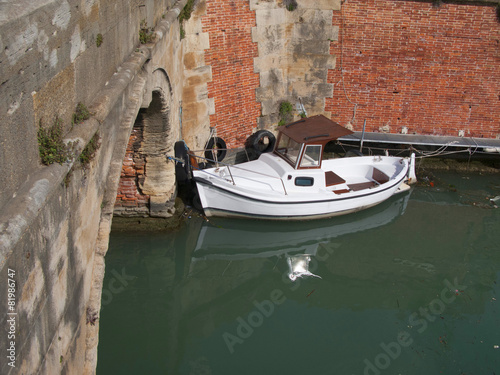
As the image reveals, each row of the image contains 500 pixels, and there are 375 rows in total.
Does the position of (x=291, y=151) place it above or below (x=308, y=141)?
below

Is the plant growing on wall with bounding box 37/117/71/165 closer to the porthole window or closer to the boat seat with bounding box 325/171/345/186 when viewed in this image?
the porthole window

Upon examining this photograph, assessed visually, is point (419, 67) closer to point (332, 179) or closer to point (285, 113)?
point (285, 113)

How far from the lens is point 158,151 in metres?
8.54

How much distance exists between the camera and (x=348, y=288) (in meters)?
8.02

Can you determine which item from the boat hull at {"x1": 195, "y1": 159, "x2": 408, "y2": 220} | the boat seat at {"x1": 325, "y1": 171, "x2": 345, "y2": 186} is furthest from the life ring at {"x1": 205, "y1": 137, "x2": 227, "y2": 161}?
the boat seat at {"x1": 325, "y1": 171, "x2": 345, "y2": 186}

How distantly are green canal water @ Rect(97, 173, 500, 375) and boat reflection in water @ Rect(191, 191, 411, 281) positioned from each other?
0.03m

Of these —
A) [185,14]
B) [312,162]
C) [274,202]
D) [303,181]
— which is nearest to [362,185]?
[312,162]

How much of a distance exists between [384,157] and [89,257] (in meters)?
7.63

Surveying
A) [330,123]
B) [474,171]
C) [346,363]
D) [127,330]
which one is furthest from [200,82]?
[474,171]

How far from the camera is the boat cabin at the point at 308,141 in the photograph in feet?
30.3

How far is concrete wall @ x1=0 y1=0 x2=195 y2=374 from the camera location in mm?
→ 2604

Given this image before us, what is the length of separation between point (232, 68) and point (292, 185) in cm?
260

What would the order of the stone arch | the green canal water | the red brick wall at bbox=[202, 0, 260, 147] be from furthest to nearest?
1. the red brick wall at bbox=[202, 0, 260, 147]
2. the stone arch
3. the green canal water

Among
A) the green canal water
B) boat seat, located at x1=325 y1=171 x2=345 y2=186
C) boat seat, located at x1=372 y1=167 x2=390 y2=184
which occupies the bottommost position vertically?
the green canal water
